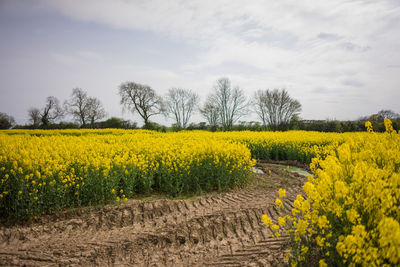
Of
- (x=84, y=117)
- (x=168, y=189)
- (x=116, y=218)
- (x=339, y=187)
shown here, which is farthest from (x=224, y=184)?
(x=84, y=117)

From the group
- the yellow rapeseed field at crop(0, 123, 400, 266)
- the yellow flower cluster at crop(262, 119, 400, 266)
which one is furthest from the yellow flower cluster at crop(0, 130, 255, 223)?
the yellow flower cluster at crop(262, 119, 400, 266)

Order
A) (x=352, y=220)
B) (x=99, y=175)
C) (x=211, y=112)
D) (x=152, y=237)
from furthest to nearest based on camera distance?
(x=211, y=112) < (x=99, y=175) < (x=152, y=237) < (x=352, y=220)

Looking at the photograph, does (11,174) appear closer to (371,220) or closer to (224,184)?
(224,184)

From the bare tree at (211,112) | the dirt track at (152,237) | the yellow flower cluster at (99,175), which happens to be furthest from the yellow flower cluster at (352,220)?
the bare tree at (211,112)

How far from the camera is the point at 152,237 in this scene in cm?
457

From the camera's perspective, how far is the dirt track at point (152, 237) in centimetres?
400

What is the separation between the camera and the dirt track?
4004mm

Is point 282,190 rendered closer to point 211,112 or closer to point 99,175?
point 99,175


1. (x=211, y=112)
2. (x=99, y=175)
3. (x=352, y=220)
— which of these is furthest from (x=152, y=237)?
(x=211, y=112)

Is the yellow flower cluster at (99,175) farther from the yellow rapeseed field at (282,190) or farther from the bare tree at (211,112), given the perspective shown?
the bare tree at (211,112)

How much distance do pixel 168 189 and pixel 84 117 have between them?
4146cm

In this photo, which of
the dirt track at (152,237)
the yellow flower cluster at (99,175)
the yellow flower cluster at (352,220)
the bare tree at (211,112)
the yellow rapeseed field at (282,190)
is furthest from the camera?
the bare tree at (211,112)

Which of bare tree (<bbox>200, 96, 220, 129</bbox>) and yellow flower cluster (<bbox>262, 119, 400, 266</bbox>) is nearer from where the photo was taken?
yellow flower cluster (<bbox>262, 119, 400, 266</bbox>)

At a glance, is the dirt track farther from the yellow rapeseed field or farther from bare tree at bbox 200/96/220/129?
bare tree at bbox 200/96/220/129
